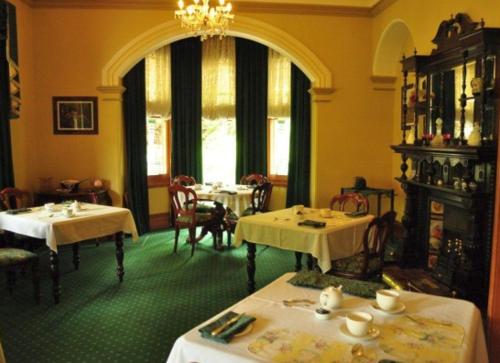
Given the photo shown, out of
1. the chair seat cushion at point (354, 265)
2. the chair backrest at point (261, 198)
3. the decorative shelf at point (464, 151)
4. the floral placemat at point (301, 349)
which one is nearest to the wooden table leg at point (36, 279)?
the chair seat cushion at point (354, 265)

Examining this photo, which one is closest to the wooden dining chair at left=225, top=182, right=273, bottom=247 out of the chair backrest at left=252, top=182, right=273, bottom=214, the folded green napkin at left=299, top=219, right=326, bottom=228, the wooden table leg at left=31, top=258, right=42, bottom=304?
the chair backrest at left=252, top=182, right=273, bottom=214

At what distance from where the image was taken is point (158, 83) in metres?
7.47

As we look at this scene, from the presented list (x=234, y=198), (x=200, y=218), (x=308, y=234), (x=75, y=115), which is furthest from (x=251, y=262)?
(x=75, y=115)

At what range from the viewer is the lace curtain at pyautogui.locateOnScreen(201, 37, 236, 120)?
25.3 ft

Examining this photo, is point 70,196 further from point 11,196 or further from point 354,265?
point 354,265

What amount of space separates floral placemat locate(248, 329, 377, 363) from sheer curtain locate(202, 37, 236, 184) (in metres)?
6.17

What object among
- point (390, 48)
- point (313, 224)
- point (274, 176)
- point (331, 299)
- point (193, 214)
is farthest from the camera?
point (274, 176)

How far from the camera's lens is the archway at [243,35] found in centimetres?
636

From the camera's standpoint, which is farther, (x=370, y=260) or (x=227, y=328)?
(x=370, y=260)

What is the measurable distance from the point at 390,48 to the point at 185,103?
10.9ft

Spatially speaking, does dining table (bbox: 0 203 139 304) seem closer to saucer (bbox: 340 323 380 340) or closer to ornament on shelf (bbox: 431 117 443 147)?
saucer (bbox: 340 323 380 340)

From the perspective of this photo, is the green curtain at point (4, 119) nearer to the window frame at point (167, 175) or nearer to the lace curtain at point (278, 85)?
the window frame at point (167, 175)

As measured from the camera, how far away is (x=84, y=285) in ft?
15.1

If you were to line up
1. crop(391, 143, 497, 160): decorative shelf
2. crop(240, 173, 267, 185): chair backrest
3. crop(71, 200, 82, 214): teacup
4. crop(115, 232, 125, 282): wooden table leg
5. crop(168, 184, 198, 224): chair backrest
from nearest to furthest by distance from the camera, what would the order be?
crop(391, 143, 497, 160): decorative shelf
crop(71, 200, 82, 214): teacup
crop(115, 232, 125, 282): wooden table leg
crop(168, 184, 198, 224): chair backrest
crop(240, 173, 267, 185): chair backrest
